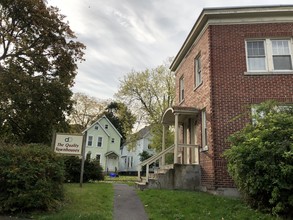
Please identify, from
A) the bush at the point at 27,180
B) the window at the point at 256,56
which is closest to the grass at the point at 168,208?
the bush at the point at 27,180

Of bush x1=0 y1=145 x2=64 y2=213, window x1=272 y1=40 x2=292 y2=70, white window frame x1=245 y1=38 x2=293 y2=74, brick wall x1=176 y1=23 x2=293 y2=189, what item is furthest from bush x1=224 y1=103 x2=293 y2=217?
bush x1=0 y1=145 x2=64 y2=213

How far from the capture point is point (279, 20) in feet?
39.3

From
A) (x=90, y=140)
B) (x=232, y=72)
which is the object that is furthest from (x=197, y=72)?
(x=90, y=140)

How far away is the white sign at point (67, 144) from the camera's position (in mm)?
11477

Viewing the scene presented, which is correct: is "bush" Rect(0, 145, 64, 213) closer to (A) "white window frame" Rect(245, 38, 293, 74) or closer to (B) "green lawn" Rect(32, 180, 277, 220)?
(B) "green lawn" Rect(32, 180, 277, 220)

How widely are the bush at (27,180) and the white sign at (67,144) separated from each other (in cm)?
378

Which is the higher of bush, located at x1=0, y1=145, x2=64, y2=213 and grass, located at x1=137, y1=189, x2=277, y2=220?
bush, located at x1=0, y1=145, x2=64, y2=213

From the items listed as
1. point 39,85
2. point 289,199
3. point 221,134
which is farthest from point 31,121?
point 289,199

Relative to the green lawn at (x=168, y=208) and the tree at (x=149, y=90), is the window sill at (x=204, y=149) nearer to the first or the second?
the green lawn at (x=168, y=208)

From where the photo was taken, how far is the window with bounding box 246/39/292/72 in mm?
11750

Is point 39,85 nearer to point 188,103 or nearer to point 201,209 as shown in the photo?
point 188,103

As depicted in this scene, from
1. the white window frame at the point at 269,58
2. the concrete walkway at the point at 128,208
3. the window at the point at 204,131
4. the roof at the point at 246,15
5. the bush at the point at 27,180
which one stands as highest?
the roof at the point at 246,15

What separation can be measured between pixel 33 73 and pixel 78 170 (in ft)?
22.4

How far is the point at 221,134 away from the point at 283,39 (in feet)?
17.1
